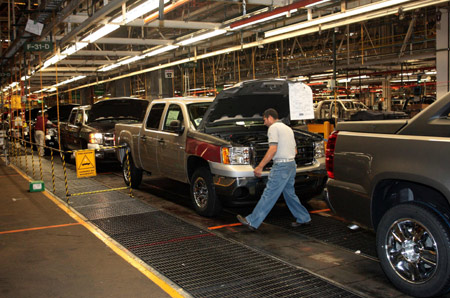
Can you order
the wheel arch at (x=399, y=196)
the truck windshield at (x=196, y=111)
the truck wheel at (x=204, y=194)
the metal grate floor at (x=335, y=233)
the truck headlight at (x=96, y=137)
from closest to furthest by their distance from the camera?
1. the wheel arch at (x=399, y=196)
2. the metal grate floor at (x=335, y=233)
3. the truck wheel at (x=204, y=194)
4. the truck windshield at (x=196, y=111)
5. the truck headlight at (x=96, y=137)

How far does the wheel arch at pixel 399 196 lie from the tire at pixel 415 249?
0.77 feet

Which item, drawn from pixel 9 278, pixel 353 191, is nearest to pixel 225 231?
pixel 353 191

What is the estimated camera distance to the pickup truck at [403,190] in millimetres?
3771

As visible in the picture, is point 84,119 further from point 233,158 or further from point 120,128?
point 233,158

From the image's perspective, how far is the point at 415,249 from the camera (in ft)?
13.3

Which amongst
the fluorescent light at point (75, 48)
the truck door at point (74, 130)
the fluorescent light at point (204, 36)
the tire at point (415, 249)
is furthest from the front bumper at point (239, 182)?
the truck door at point (74, 130)

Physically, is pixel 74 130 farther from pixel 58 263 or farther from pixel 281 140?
pixel 281 140

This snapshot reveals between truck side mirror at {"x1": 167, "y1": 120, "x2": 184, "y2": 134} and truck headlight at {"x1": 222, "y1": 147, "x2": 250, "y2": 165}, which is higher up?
truck side mirror at {"x1": 167, "y1": 120, "x2": 184, "y2": 134}

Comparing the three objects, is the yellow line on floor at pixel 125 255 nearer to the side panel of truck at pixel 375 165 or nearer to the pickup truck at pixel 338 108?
the side panel of truck at pixel 375 165

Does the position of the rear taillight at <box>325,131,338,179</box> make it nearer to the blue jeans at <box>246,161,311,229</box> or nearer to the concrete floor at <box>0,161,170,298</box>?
the blue jeans at <box>246,161,311,229</box>

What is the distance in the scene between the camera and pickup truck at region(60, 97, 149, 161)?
42.1ft

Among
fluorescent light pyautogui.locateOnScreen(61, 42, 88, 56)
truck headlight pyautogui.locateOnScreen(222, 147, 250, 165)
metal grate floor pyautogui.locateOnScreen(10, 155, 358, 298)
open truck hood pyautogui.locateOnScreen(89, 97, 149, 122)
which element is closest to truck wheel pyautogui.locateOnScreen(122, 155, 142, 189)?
metal grate floor pyautogui.locateOnScreen(10, 155, 358, 298)

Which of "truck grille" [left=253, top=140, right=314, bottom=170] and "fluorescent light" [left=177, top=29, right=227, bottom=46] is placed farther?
"fluorescent light" [left=177, top=29, right=227, bottom=46]

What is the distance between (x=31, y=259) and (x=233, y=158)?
3066 millimetres
